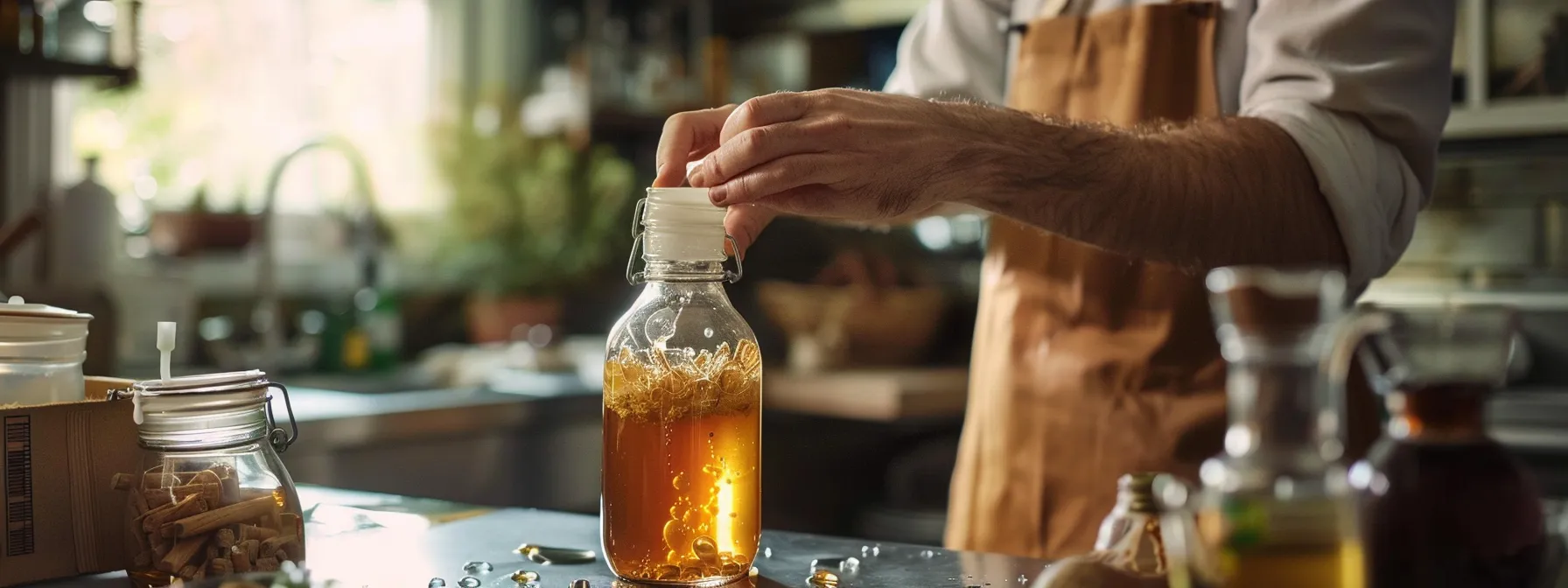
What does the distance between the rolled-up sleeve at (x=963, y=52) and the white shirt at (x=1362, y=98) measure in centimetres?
33

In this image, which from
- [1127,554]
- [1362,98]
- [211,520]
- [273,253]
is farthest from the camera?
[273,253]

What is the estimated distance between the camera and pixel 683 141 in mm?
975

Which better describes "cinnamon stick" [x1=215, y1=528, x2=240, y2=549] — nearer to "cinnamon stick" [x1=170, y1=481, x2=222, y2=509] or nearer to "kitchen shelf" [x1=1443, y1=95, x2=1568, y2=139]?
"cinnamon stick" [x1=170, y1=481, x2=222, y2=509]

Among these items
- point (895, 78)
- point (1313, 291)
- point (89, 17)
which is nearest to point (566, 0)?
point (89, 17)

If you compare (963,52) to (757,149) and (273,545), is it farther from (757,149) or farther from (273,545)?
(273,545)

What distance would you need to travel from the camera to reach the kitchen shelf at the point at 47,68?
2.30 metres

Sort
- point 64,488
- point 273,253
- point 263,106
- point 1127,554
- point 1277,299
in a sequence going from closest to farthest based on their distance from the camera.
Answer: point 1277,299
point 1127,554
point 64,488
point 273,253
point 263,106

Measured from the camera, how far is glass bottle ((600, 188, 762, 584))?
31.5 inches

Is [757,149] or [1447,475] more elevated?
[757,149]

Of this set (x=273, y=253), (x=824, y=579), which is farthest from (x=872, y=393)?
(x=824, y=579)

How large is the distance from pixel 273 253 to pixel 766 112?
2483 mm

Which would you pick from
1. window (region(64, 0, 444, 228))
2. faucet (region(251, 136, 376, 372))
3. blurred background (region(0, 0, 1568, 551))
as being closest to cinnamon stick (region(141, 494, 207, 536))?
blurred background (region(0, 0, 1568, 551))

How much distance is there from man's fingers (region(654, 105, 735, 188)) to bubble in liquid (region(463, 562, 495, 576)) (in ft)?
0.94

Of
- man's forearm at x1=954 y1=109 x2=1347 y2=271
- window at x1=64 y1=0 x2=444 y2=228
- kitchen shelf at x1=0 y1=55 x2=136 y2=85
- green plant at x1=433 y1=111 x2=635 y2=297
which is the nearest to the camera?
man's forearm at x1=954 y1=109 x2=1347 y2=271
